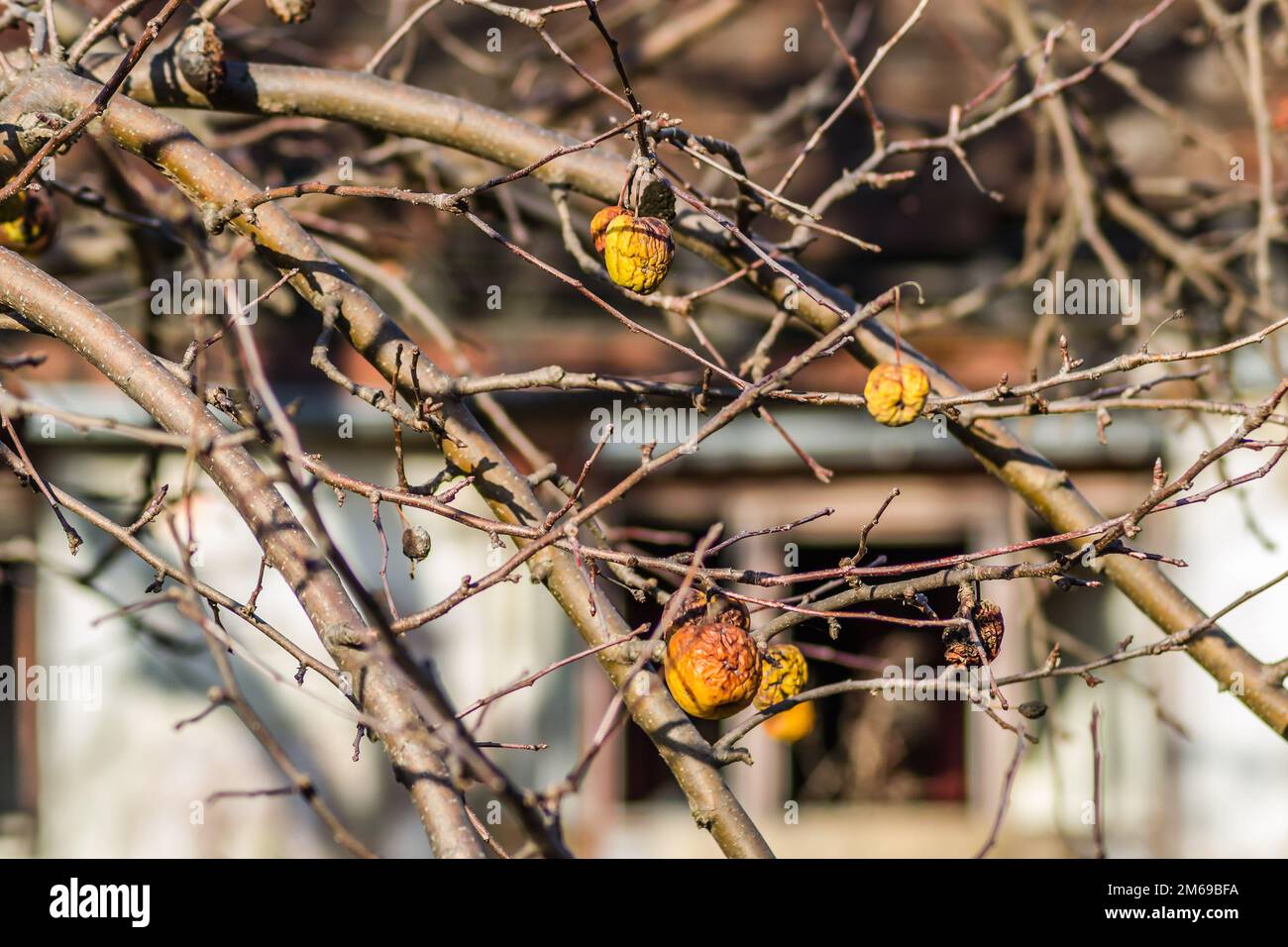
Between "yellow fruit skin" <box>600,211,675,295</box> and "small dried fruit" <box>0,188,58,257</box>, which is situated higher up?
"small dried fruit" <box>0,188,58,257</box>

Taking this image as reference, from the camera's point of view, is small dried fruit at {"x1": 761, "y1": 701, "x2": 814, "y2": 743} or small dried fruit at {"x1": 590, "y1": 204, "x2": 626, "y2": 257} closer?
small dried fruit at {"x1": 590, "y1": 204, "x2": 626, "y2": 257}

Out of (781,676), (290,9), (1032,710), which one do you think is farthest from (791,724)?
(290,9)

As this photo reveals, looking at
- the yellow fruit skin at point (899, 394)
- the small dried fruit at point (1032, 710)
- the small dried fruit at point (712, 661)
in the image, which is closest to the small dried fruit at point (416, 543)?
the small dried fruit at point (712, 661)

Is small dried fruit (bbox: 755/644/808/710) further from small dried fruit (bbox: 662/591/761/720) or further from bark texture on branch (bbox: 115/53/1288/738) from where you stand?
bark texture on branch (bbox: 115/53/1288/738)

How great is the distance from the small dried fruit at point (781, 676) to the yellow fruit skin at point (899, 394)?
35 centimetres

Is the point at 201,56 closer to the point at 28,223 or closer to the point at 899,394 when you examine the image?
the point at 28,223

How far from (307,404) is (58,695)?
1394 mm

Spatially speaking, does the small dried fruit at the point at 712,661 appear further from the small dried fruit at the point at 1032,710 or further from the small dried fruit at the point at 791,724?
the small dried fruit at the point at 791,724

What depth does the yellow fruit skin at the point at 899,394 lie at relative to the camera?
1.43 m

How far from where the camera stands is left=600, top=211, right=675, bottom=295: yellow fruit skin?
56.2 inches

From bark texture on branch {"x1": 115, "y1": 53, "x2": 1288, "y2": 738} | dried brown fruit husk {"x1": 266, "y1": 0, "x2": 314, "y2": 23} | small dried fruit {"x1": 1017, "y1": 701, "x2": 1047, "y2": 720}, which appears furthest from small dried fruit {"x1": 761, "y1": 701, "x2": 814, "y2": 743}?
dried brown fruit husk {"x1": 266, "y1": 0, "x2": 314, "y2": 23}

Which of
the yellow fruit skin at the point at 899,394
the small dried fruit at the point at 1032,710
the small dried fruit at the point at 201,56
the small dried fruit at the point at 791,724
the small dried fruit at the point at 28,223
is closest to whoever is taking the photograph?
the small dried fruit at the point at 1032,710

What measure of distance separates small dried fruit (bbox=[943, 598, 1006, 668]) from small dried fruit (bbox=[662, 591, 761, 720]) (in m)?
0.27
